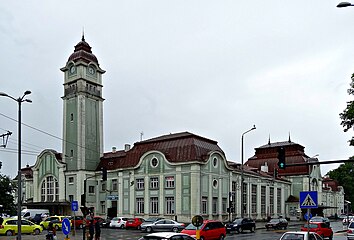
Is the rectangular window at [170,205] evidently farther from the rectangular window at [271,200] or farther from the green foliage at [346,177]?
the green foliage at [346,177]

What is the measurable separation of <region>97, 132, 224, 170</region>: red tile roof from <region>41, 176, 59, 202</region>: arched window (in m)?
9.73

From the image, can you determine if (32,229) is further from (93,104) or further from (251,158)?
(251,158)

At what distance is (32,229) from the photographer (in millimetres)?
44812

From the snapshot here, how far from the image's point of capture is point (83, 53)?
76.2m

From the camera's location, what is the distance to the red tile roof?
63.0 metres

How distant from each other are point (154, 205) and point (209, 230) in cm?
3193

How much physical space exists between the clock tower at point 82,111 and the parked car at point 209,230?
134ft

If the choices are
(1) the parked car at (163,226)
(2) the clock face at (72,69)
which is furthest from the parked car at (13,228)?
(2) the clock face at (72,69)

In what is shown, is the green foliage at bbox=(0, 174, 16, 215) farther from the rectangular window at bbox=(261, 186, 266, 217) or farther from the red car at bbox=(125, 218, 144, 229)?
the rectangular window at bbox=(261, 186, 266, 217)

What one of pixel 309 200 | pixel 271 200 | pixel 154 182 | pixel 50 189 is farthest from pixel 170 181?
pixel 309 200

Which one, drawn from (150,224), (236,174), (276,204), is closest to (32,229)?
(150,224)

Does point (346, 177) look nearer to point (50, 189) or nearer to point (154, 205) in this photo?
point (154, 205)

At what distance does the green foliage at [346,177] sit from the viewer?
11816cm

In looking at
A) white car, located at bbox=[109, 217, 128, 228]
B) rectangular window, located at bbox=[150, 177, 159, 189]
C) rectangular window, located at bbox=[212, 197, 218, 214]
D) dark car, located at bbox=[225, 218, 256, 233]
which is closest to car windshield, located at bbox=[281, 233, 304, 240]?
dark car, located at bbox=[225, 218, 256, 233]
